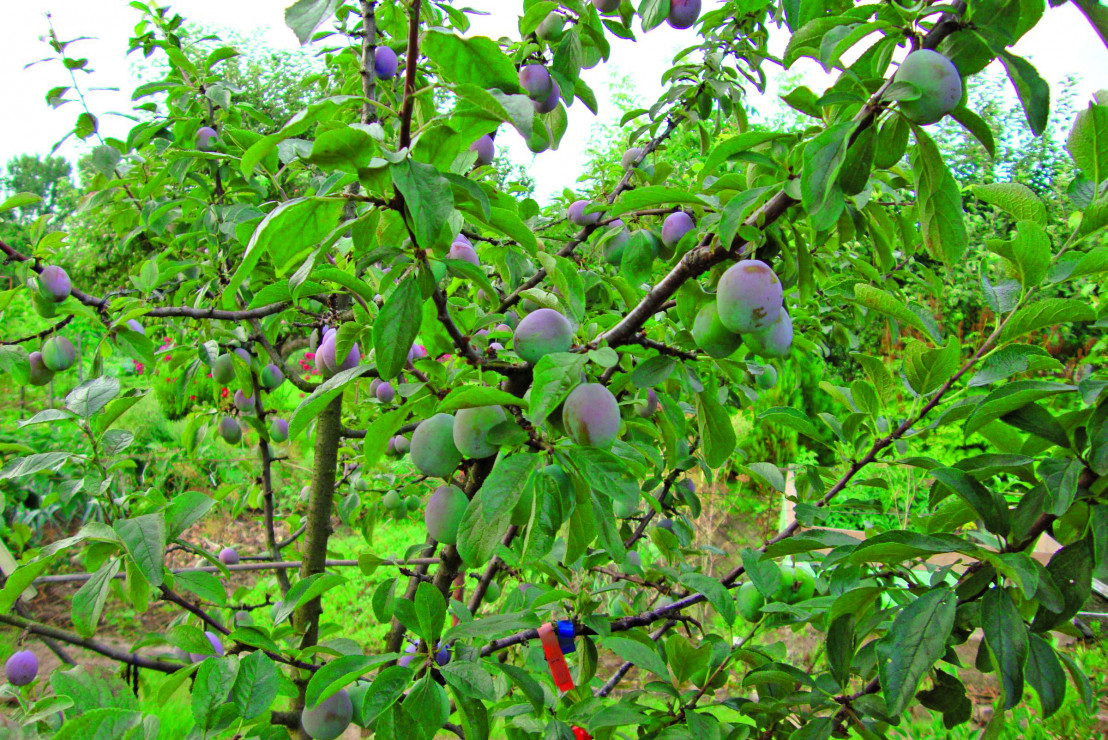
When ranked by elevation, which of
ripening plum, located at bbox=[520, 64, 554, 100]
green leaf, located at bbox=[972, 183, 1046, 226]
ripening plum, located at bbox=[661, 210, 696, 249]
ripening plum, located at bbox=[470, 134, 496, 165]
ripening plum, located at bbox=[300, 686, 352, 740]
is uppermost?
ripening plum, located at bbox=[520, 64, 554, 100]

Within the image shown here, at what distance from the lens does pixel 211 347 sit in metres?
1.28

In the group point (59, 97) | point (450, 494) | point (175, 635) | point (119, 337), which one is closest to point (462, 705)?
point (450, 494)

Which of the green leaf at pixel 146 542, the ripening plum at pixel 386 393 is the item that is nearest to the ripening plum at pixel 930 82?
the green leaf at pixel 146 542

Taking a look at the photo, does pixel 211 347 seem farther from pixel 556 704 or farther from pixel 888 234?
pixel 888 234

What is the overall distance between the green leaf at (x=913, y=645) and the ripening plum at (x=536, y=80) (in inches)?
34.3

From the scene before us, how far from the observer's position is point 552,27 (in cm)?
99

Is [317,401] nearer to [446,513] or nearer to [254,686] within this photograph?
[446,513]

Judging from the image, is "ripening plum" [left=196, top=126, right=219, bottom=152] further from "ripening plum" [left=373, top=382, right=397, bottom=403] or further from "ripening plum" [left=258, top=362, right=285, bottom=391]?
"ripening plum" [left=373, top=382, right=397, bottom=403]

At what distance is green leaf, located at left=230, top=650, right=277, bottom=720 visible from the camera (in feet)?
2.41

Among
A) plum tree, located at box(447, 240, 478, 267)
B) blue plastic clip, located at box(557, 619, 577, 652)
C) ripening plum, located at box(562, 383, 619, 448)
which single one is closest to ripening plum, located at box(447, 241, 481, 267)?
plum tree, located at box(447, 240, 478, 267)

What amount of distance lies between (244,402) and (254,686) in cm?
108

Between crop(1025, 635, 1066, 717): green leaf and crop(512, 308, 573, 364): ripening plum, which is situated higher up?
crop(512, 308, 573, 364): ripening plum


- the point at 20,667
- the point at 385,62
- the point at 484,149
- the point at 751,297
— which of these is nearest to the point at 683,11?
the point at 484,149

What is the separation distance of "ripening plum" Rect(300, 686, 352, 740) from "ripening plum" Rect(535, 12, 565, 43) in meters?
1.13
